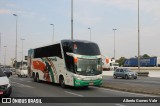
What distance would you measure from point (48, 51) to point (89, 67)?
20.0 ft

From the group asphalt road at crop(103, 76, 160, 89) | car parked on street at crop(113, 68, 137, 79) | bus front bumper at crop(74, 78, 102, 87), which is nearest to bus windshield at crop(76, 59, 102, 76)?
bus front bumper at crop(74, 78, 102, 87)

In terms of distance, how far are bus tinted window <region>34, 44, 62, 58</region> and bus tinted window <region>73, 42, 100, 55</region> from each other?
6.38ft

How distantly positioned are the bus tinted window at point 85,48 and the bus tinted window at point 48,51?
195 centimetres

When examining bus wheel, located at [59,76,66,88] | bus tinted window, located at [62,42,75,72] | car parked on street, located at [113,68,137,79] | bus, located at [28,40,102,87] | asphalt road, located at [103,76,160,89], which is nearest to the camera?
bus, located at [28,40,102,87]

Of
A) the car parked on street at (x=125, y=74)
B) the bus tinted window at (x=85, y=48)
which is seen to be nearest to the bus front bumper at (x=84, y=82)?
the bus tinted window at (x=85, y=48)

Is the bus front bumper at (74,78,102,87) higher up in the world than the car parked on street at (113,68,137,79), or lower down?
higher up

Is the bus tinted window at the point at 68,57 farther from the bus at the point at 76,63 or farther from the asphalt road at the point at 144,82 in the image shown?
the asphalt road at the point at 144,82

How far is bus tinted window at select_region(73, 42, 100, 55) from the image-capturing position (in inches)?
888

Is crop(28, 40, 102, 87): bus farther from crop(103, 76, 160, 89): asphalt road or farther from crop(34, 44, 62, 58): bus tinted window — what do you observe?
crop(103, 76, 160, 89): asphalt road

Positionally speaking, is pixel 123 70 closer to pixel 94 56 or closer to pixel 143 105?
pixel 94 56

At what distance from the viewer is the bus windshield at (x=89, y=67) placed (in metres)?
22.1

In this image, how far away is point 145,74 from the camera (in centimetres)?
5434

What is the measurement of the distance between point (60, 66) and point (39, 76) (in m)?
6.70

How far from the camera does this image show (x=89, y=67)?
22.4m
